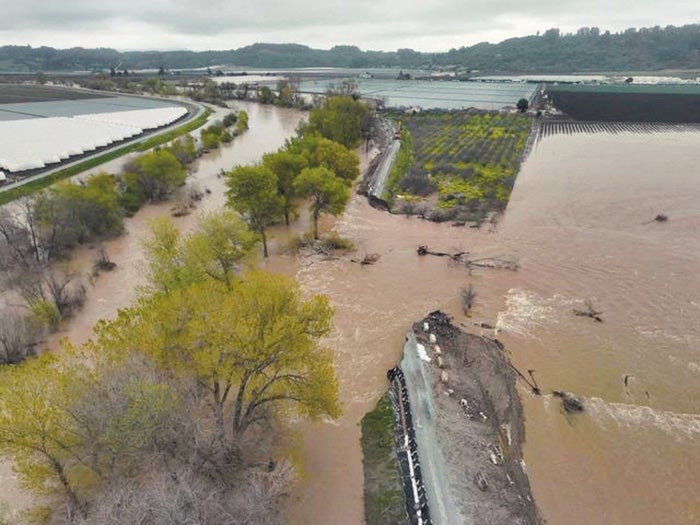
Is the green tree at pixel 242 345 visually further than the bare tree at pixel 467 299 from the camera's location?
No

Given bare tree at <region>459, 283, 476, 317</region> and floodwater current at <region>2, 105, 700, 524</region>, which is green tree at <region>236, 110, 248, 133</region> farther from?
bare tree at <region>459, 283, 476, 317</region>

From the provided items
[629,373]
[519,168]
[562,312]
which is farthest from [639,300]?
[519,168]

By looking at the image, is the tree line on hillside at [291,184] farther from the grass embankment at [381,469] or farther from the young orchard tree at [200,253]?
the grass embankment at [381,469]

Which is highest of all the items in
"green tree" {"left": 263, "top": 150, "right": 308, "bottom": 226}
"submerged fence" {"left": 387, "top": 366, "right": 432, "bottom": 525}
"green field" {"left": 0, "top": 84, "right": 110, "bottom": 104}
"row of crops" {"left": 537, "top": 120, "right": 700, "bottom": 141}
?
"green field" {"left": 0, "top": 84, "right": 110, "bottom": 104}

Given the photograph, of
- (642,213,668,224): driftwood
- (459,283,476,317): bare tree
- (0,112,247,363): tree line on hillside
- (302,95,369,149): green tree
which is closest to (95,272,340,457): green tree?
(0,112,247,363): tree line on hillside

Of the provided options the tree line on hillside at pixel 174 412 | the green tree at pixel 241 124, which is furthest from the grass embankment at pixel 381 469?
the green tree at pixel 241 124

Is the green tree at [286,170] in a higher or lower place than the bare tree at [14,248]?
higher

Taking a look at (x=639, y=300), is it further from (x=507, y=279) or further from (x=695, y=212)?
(x=695, y=212)
